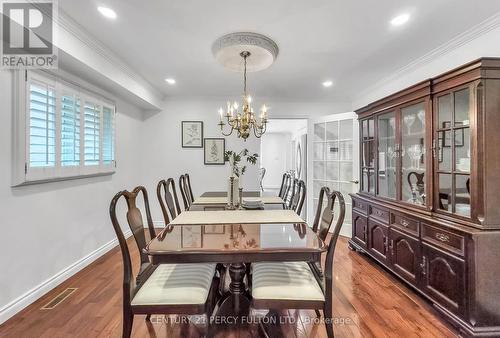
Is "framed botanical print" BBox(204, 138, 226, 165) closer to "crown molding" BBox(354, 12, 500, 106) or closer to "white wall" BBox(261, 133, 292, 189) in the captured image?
"crown molding" BBox(354, 12, 500, 106)

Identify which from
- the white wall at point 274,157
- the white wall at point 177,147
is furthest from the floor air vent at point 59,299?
the white wall at point 274,157

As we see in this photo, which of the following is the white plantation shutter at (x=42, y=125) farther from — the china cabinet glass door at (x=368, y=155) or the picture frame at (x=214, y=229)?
the china cabinet glass door at (x=368, y=155)

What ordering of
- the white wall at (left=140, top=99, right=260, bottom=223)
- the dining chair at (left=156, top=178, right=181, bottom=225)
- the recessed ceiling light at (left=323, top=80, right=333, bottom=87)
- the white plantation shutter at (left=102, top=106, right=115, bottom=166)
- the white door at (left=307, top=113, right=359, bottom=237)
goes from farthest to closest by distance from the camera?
the white wall at (left=140, top=99, right=260, bottom=223), the white door at (left=307, top=113, right=359, bottom=237), the recessed ceiling light at (left=323, top=80, right=333, bottom=87), the white plantation shutter at (left=102, top=106, right=115, bottom=166), the dining chair at (left=156, top=178, right=181, bottom=225)

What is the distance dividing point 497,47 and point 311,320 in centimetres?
286

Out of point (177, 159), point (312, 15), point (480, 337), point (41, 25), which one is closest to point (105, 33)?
point (41, 25)

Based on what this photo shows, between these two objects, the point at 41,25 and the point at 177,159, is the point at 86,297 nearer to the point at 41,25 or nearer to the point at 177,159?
the point at 41,25

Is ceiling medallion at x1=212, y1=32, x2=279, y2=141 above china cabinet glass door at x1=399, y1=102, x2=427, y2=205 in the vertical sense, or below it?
above

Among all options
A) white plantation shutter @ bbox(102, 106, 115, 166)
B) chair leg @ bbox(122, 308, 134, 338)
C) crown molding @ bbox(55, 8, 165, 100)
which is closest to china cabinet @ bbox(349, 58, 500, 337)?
chair leg @ bbox(122, 308, 134, 338)

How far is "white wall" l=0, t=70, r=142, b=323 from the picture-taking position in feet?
7.14

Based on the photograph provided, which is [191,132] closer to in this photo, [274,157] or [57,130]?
[57,130]

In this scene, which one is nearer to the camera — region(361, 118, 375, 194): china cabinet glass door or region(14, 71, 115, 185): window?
region(14, 71, 115, 185): window

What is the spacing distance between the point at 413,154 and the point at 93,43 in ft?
11.5

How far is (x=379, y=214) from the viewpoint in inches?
124

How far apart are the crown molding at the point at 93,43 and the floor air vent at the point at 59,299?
2437 millimetres
